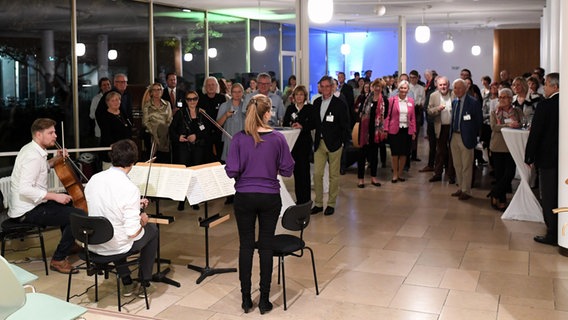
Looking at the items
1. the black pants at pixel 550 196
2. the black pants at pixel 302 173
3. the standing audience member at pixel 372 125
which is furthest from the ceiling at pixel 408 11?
the black pants at pixel 550 196

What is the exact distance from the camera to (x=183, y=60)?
12.8 metres

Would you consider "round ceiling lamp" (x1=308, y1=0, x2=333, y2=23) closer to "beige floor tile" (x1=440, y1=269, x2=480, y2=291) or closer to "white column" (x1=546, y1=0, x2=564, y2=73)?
"beige floor tile" (x1=440, y1=269, x2=480, y2=291)

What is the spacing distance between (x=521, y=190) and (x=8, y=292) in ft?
19.1

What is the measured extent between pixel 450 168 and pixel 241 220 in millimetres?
6011

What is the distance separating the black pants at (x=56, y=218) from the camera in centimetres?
536

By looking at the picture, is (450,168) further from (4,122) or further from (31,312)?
(31,312)

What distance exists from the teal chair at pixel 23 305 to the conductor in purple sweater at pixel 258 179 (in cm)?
136

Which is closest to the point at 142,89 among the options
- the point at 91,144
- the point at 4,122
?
the point at 91,144

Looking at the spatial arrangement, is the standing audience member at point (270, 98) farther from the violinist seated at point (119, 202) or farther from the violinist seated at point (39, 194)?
the violinist seated at point (119, 202)

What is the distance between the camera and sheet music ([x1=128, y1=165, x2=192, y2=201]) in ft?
15.9

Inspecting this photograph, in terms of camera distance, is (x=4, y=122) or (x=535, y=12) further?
(x=535, y=12)

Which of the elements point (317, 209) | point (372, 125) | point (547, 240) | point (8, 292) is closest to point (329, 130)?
point (317, 209)

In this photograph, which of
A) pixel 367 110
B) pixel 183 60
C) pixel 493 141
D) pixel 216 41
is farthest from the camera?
pixel 216 41

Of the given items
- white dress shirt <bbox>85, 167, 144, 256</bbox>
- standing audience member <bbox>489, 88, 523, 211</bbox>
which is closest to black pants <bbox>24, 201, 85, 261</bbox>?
white dress shirt <bbox>85, 167, 144, 256</bbox>
